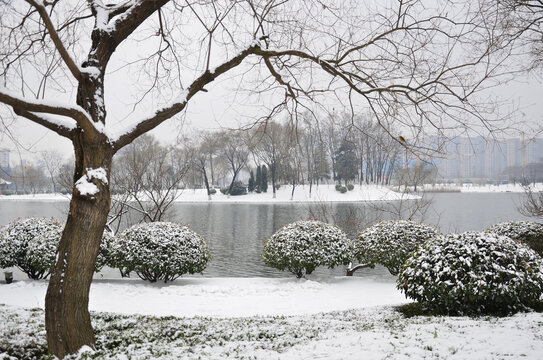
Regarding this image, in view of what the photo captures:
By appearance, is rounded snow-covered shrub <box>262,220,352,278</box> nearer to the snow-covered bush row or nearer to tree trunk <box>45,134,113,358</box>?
the snow-covered bush row

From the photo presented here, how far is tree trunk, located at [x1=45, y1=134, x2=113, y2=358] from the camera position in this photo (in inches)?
153

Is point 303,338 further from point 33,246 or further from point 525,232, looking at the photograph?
point 525,232

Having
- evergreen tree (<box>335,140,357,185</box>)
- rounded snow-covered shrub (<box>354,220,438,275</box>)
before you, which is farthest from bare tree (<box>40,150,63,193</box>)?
evergreen tree (<box>335,140,357,185</box>)

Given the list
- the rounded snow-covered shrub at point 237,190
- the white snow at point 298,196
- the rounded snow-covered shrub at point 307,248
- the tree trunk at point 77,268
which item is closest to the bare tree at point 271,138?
the white snow at point 298,196

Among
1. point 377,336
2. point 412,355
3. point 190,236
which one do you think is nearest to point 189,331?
point 377,336

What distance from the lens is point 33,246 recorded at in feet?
29.1

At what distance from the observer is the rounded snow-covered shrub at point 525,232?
9469mm

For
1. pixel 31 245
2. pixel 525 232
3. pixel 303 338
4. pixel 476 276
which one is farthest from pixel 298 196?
pixel 303 338

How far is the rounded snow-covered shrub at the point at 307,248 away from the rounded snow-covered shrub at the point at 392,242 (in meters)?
0.50

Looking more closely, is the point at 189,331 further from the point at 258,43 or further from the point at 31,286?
the point at 31,286

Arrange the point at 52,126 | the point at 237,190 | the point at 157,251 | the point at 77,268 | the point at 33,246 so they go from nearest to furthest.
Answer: the point at 77,268 < the point at 52,126 < the point at 157,251 < the point at 33,246 < the point at 237,190

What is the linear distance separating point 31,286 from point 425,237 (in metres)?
8.88

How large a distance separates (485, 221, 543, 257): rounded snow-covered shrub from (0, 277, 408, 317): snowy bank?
10.9 feet

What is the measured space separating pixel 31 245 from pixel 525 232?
11651mm
